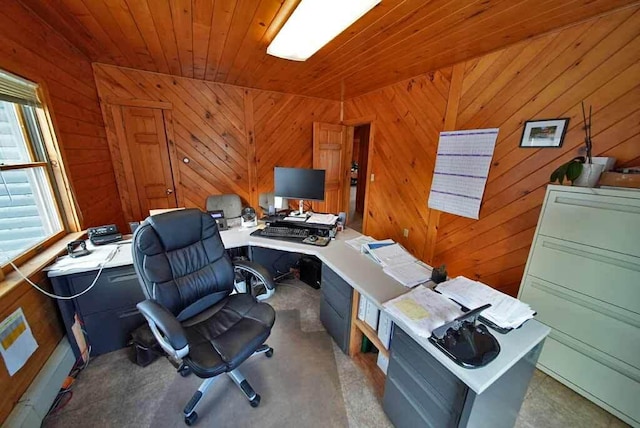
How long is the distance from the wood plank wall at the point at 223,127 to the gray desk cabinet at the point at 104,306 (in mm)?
1678

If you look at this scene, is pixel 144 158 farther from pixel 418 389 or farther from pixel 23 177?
pixel 418 389

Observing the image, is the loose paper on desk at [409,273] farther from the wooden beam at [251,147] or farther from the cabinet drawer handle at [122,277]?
the wooden beam at [251,147]

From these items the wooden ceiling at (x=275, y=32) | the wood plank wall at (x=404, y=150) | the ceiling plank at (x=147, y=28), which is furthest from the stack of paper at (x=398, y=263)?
the ceiling plank at (x=147, y=28)

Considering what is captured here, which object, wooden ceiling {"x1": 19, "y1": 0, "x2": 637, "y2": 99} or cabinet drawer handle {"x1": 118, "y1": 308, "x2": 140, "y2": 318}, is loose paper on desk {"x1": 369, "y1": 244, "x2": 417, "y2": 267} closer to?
wooden ceiling {"x1": 19, "y1": 0, "x2": 637, "y2": 99}

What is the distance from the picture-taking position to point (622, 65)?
4.74 feet

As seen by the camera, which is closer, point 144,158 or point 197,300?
point 197,300

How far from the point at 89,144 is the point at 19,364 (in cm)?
192

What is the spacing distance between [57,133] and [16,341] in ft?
4.64

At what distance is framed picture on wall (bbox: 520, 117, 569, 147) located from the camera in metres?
1.71

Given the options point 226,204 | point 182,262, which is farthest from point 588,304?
point 226,204

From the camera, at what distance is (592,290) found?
1370 mm

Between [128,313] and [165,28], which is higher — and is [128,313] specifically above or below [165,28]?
below

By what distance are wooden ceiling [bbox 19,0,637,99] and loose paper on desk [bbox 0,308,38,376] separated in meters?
1.89

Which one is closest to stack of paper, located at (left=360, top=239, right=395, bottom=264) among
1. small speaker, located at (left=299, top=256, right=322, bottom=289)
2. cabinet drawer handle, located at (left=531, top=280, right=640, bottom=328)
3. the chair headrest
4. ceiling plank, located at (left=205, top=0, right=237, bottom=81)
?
small speaker, located at (left=299, top=256, right=322, bottom=289)
